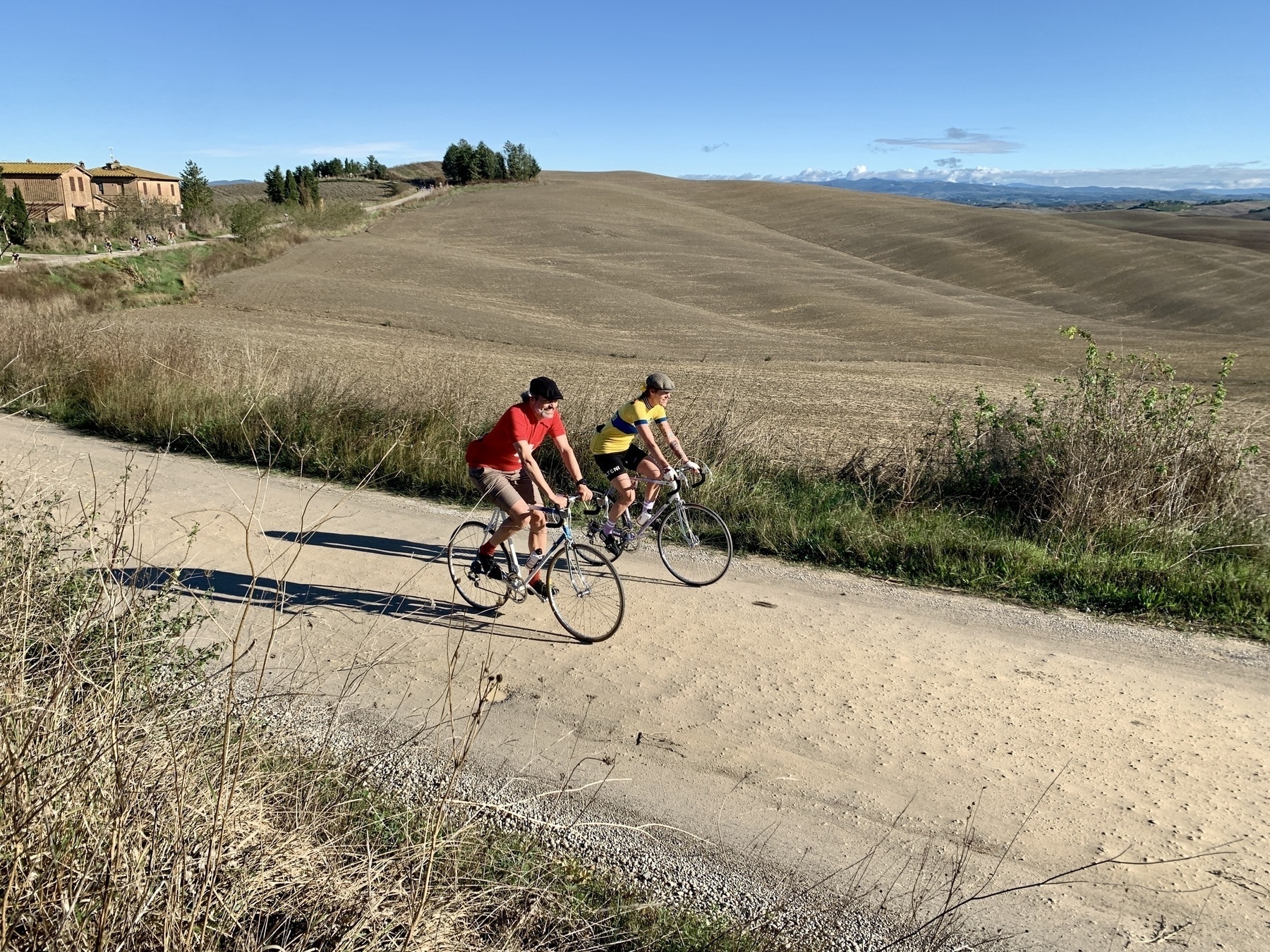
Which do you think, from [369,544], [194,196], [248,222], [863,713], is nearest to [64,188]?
[194,196]

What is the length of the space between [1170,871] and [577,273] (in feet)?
142

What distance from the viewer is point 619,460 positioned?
8.32 m

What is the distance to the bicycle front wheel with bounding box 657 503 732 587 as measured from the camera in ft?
26.9

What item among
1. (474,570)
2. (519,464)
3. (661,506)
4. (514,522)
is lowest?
(474,570)

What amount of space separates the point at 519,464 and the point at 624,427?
1.44 meters

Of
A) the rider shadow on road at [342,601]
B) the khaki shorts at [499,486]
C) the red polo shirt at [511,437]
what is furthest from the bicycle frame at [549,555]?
the red polo shirt at [511,437]

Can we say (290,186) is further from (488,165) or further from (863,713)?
(863,713)

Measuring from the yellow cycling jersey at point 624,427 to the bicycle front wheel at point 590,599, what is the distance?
1.49 meters

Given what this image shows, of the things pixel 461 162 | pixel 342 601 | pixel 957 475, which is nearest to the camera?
pixel 342 601

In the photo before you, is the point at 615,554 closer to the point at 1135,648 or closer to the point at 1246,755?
the point at 1135,648

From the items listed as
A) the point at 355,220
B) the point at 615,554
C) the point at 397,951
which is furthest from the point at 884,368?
the point at 355,220

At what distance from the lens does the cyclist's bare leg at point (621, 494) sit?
8203 mm

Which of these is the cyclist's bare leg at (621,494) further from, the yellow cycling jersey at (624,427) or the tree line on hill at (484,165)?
the tree line on hill at (484,165)

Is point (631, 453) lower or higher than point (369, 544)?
higher
